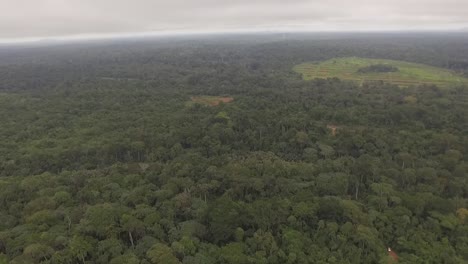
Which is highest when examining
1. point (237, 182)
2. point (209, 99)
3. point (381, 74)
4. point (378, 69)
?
point (378, 69)

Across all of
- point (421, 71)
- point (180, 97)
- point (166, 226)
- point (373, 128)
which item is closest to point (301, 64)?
point (421, 71)

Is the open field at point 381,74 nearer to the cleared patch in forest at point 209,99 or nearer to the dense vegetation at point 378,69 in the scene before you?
the dense vegetation at point 378,69

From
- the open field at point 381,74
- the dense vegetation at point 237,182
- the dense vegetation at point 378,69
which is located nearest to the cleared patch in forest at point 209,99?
the dense vegetation at point 237,182

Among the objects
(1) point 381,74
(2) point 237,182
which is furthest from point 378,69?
(2) point 237,182

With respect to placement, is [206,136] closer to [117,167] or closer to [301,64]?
[117,167]

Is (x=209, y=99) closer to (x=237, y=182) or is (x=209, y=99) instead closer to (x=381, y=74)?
(x=237, y=182)

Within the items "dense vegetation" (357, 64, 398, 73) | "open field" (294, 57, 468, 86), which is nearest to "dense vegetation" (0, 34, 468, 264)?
"open field" (294, 57, 468, 86)

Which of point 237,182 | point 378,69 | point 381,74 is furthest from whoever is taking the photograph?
point 378,69
